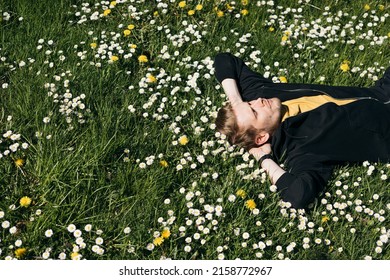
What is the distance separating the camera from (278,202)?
11.4 ft

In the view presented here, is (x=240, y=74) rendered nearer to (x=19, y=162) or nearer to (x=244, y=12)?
(x=244, y=12)

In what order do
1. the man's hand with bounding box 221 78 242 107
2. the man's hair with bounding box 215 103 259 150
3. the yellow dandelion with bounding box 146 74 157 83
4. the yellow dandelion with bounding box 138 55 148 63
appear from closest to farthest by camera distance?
the man's hair with bounding box 215 103 259 150 → the man's hand with bounding box 221 78 242 107 → the yellow dandelion with bounding box 146 74 157 83 → the yellow dandelion with bounding box 138 55 148 63

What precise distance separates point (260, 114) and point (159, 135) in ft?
2.45

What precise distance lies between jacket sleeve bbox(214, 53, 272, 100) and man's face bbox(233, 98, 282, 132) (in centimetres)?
35

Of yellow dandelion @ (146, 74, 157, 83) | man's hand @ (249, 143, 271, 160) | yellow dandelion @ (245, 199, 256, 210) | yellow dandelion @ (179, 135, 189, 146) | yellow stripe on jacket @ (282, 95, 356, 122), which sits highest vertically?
yellow stripe on jacket @ (282, 95, 356, 122)

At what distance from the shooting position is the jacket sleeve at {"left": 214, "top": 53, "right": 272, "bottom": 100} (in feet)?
13.8

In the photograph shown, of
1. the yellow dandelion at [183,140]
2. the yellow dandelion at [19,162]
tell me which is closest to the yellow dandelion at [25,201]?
the yellow dandelion at [19,162]

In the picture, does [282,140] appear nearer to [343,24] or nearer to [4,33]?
[343,24]

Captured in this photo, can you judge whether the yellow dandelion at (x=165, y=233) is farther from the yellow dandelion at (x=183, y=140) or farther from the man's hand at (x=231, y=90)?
the man's hand at (x=231, y=90)

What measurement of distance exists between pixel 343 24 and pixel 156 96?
2.16m

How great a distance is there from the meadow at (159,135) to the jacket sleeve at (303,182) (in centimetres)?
7

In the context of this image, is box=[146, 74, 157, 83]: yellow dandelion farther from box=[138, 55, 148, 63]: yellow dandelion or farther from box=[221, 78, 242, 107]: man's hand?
box=[221, 78, 242, 107]: man's hand

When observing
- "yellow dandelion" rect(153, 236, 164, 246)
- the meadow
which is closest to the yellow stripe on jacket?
the meadow

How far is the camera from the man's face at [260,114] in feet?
12.3
